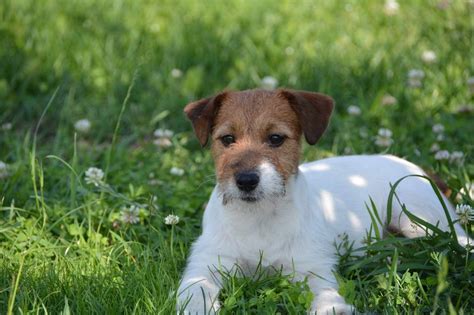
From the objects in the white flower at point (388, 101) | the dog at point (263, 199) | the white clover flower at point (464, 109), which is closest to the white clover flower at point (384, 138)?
the white flower at point (388, 101)

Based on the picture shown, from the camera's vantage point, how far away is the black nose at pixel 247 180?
156 inches

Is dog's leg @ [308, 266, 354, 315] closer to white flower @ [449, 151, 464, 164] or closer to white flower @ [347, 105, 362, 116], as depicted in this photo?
white flower @ [449, 151, 464, 164]

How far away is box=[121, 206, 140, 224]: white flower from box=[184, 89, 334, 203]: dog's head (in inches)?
31.3

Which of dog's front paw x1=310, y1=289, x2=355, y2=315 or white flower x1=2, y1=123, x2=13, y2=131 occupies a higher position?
dog's front paw x1=310, y1=289, x2=355, y2=315

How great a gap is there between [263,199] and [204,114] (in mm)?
664

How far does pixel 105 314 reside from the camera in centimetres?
371

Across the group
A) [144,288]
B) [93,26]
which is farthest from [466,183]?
[93,26]

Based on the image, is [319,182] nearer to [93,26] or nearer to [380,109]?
[380,109]

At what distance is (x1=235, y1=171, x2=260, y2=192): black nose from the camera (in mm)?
3957

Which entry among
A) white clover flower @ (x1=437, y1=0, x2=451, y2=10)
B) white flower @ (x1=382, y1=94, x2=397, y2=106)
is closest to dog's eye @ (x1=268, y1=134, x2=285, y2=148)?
white flower @ (x1=382, y1=94, x2=397, y2=106)

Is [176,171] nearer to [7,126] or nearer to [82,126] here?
[82,126]

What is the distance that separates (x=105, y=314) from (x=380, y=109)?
3875mm

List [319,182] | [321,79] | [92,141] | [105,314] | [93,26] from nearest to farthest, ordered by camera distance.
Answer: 1. [105,314]
2. [319,182]
3. [92,141]
4. [321,79]
5. [93,26]

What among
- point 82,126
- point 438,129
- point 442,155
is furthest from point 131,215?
point 438,129
